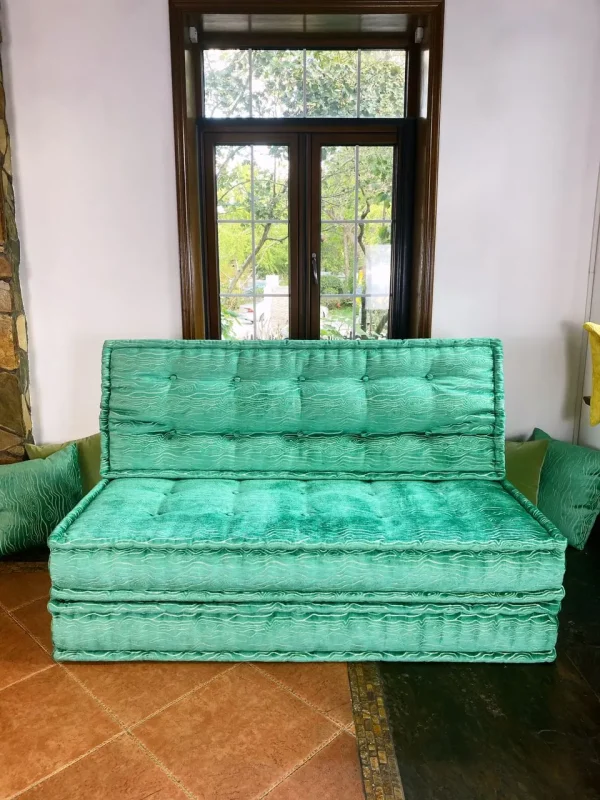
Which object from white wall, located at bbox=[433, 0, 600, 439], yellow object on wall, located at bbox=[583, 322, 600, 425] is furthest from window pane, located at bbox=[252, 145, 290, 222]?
yellow object on wall, located at bbox=[583, 322, 600, 425]

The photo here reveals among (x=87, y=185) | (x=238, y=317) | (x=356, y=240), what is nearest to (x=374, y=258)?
(x=356, y=240)

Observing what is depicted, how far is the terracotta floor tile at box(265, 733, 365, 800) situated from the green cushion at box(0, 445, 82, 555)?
1574mm

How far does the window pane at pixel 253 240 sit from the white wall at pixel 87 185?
28cm

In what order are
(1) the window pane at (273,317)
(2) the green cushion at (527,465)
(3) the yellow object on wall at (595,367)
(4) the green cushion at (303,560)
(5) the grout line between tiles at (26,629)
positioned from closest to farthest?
(4) the green cushion at (303,560)
(5) the grout line between tiles at (26,629)
(3) the yellow object on wall at (595,367)
(2) the green cushion at (527,465)
(1) the window pane at (273,317)

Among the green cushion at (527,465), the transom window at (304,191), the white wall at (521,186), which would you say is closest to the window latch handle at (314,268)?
the transom window at (304,191)

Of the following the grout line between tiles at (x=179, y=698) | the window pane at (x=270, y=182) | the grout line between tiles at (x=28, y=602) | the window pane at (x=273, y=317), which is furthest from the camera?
the window pane at (x=273, y=317)

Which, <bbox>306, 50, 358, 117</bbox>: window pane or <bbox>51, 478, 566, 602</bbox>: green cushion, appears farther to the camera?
<bbox>306, 50, 358, 117</bbox>: window pane

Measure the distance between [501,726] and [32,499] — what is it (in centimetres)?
199

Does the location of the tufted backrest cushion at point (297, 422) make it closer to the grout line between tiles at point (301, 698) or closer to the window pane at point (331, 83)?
the grout line between tiles at point (301, 698)

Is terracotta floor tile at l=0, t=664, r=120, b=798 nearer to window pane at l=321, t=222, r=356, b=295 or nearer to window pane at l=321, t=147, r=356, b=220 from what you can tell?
window pane at l=321, t=222, r=356, b=295

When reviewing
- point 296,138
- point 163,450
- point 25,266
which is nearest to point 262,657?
point 163,450

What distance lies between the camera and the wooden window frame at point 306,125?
2.60m

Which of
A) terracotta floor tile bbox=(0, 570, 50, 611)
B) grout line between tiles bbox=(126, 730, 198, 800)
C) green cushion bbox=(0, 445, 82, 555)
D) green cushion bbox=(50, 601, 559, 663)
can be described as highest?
green cushion bbox=(0, 445, 82, 555)

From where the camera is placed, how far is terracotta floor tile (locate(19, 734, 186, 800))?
5.08 feet
